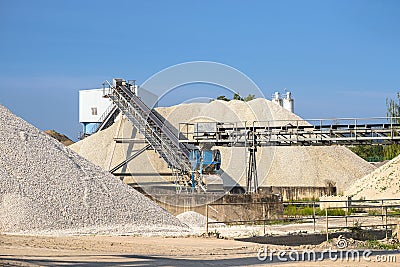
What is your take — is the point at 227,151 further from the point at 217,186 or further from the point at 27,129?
the point at 27,129

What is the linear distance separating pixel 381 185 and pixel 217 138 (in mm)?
9305

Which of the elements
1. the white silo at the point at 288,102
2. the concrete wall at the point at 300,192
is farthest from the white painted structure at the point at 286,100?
the concrete wall at the point at 300,192

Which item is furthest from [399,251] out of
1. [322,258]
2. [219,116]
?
[219,116]

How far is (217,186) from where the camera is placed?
37500 millimetres

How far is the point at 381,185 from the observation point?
36.7 meters

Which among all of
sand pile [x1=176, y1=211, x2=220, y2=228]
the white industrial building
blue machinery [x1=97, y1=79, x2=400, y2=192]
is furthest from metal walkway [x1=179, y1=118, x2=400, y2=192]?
the white industrial building

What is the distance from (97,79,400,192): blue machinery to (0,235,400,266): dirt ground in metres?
17.2

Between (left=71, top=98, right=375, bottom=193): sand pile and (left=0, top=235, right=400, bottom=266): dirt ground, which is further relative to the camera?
(left=71, top=98, right=375, bottom=193): sand pile

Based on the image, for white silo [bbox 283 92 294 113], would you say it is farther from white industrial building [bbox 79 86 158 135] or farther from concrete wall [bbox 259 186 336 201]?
concrete wall [bbox 259 186 336 201]

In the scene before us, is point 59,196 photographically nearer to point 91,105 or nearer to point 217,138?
point 217,138

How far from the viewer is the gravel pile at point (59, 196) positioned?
21.0m

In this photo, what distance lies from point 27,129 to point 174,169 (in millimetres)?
13379

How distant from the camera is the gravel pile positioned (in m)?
21.0

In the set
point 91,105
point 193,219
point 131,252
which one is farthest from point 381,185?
point 91,105
